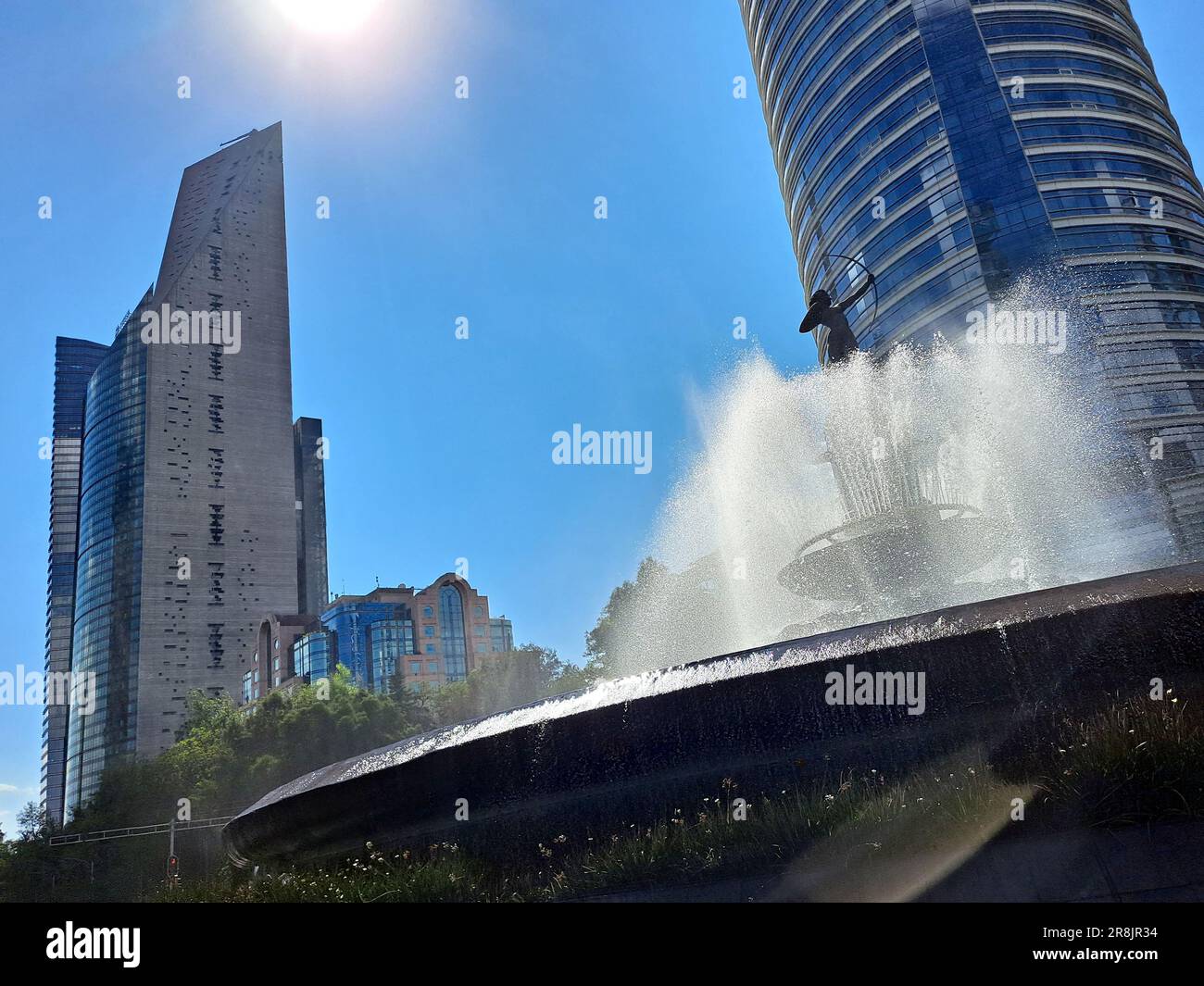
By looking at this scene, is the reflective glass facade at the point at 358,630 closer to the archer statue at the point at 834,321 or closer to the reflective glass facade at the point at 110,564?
the reflective glass facade at the point at 110,564

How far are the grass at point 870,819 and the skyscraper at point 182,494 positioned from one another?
13021cm

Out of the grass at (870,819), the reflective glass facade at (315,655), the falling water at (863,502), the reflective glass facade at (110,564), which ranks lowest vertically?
the grass at (870,819)

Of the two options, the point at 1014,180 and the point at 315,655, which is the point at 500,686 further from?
the point at 1014,180

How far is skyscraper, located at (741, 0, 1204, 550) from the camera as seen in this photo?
66.4 meters

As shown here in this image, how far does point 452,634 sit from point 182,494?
52.1 metres

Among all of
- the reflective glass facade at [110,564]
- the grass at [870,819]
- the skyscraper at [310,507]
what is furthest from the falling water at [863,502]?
the skyscraper at [310,507]

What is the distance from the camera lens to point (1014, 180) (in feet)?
230

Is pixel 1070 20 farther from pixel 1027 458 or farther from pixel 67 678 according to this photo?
pixel 67 678

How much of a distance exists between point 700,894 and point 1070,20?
9788 cm

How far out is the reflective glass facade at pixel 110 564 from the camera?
12694 centimetres

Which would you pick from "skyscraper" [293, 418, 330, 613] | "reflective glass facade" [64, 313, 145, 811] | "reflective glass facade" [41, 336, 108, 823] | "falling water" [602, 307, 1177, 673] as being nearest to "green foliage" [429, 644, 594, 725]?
"falling water" [602, 307, 1177, 673]

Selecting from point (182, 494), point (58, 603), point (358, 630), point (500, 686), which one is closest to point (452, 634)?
point (358, 630)
